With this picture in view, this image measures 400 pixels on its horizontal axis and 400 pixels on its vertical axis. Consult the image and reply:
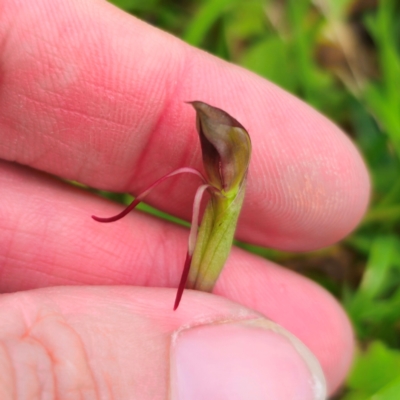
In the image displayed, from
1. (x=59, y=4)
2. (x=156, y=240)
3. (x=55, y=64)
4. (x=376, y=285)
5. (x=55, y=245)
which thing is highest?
(x=59, y=4)

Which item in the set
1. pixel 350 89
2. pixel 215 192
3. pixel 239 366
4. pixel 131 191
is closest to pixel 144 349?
pixel 239 366

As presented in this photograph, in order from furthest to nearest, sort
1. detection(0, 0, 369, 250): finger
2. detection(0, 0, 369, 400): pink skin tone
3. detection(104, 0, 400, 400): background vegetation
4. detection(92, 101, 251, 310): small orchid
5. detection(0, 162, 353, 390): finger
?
detection(104, 0, 400, 400): background vegetation
detection(0, 162, 353, 390): finger
detection(0, 0, 369, 250): finger
detection(0, 0, 369, 400): pink skin tone
detection(92, 101, 251, 310): small orchid

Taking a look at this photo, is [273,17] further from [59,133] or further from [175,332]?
[175,332]

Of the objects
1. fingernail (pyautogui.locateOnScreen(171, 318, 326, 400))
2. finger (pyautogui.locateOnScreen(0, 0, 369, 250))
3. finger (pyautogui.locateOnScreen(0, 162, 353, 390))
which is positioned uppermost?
finger (pyautogui.locateOnScreen(0, 0, 369, 250))

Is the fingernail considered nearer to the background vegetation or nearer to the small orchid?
the small orchid

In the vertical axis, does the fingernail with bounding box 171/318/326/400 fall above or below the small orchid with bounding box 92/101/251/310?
below

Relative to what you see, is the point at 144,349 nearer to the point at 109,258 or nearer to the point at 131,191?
the point at 109,258

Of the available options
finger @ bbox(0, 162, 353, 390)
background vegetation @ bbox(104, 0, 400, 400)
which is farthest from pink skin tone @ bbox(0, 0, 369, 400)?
background vegetation @ bbox(104, 0, 400, 400)

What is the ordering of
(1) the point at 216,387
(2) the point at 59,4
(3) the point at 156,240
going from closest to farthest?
(1) the point at 216,387
(2) the point at 59,4
(3) the point at 156,240

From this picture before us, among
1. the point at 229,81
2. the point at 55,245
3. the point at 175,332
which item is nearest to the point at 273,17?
the point at 229,81

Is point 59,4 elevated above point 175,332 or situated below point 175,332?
above
